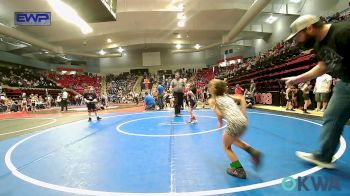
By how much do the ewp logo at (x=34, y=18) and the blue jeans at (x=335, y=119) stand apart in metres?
14.1

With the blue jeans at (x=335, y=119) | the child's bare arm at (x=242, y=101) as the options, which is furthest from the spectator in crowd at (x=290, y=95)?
the child's bare arm at (x=242, y=101)

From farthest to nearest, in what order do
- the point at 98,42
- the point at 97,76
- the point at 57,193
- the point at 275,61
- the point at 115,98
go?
the point at 97,76
the point at 115,98
the point at 98,42
the point at 275,61
the point at 57,193

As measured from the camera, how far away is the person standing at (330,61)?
8.19 ft

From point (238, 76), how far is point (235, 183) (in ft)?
68.9

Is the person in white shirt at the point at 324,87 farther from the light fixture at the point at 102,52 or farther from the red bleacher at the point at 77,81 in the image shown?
the red bleacher at the point at 77,81

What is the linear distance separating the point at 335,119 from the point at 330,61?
72cm

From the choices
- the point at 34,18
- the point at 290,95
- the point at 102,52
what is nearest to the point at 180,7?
the point at 34,18

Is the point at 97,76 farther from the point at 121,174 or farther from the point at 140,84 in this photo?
the point at 121,174

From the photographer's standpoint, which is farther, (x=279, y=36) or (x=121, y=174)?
(x=279, y=36)

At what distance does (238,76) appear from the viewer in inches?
898

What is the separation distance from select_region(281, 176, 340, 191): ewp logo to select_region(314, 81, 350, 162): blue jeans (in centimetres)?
39

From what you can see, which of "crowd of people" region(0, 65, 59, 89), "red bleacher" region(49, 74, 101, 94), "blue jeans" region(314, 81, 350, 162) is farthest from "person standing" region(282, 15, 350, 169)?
"red bleacher" region(49, 74, 101, 94)

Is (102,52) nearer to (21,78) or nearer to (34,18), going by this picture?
(21,78)

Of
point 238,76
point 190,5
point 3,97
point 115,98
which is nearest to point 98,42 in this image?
point 115,98
